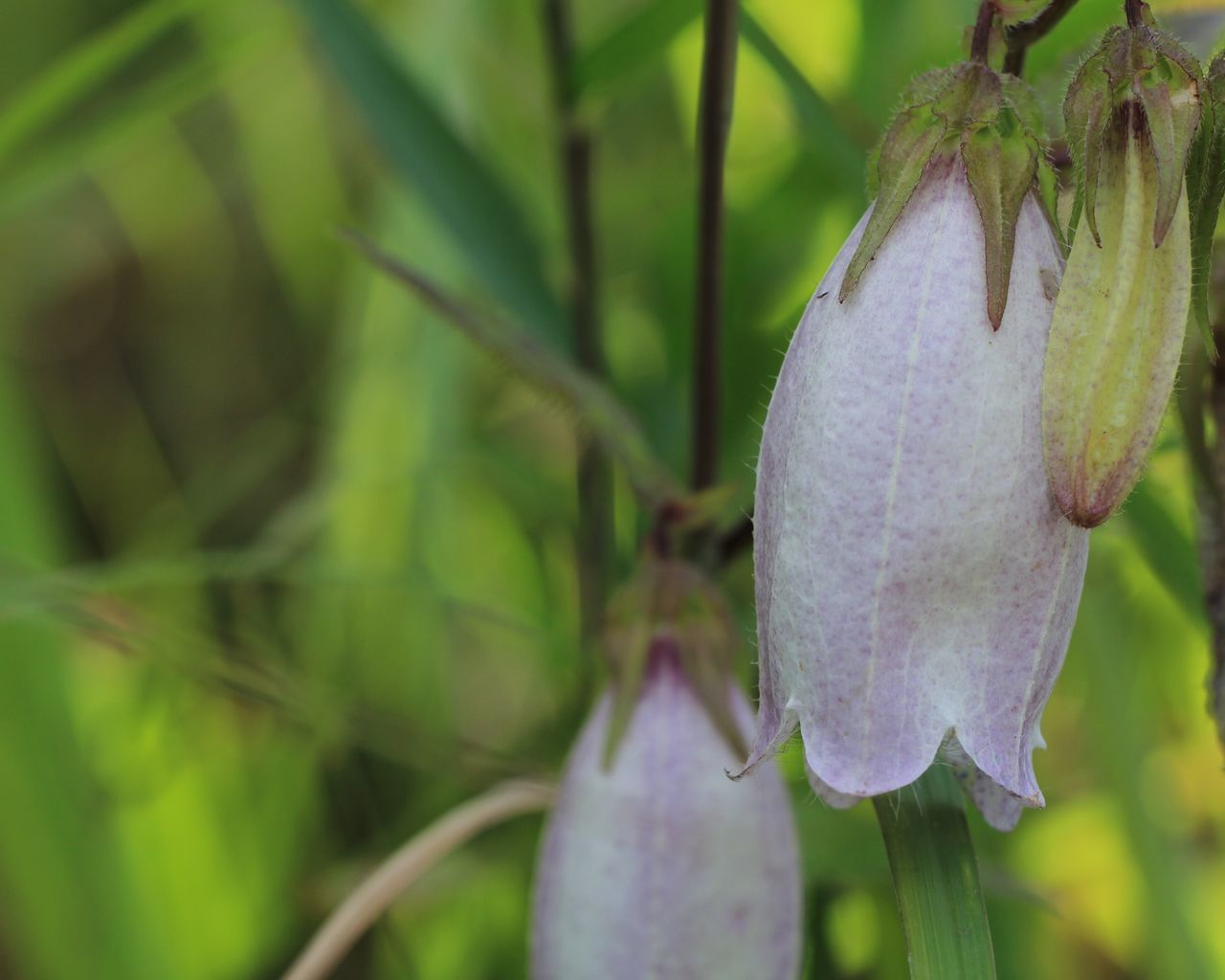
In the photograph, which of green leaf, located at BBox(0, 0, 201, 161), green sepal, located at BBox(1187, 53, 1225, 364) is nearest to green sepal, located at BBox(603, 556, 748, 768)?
green sepal, located at BBox(1187, 53, 1225, 364)

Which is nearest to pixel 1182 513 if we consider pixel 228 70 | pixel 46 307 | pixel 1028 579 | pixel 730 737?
pixel 730 737

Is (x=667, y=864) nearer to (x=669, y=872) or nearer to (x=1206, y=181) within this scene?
(x=669, y=872)

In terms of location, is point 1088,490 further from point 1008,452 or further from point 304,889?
point 304,889

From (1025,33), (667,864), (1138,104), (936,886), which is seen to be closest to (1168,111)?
(1138,104)

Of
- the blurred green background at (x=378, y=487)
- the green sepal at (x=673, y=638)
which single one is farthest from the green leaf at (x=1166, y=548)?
the green sepal at (x=673, y=638)

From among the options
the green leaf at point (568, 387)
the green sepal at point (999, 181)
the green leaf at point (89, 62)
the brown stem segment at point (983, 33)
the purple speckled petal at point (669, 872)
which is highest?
the green leaf at point (89, 62)

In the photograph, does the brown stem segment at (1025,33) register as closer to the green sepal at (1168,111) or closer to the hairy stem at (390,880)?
the green sepal at (1168,111)

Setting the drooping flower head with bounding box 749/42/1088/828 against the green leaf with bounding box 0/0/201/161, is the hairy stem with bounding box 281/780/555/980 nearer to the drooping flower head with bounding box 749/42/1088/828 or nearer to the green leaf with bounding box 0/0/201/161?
the drooping flower head with bounding box 749/42/1088/828
